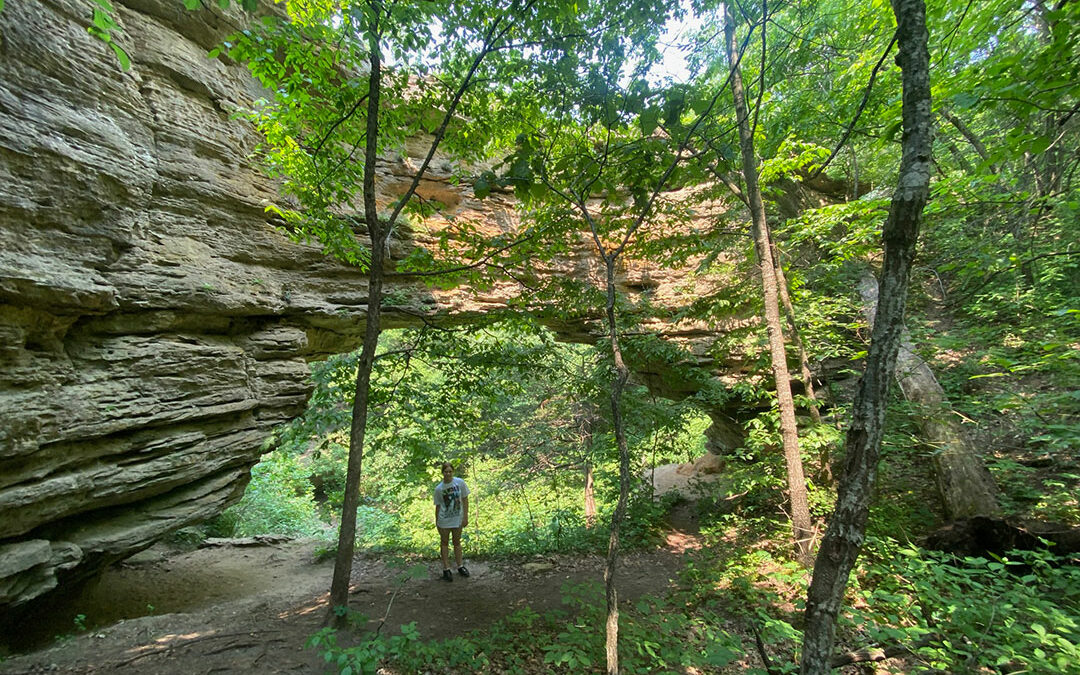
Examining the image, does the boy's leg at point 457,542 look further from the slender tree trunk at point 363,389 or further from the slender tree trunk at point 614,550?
the slender tree trunk at point 614,550

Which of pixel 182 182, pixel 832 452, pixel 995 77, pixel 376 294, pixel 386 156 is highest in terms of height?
pixel 386 156

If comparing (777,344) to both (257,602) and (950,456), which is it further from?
(257,602)

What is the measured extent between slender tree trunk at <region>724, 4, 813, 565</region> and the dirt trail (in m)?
2.20

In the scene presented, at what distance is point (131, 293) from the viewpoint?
515cm

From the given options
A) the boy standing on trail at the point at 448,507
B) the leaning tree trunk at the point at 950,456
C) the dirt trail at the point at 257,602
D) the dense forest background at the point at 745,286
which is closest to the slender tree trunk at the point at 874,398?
the dense forest background at the point at 745,286

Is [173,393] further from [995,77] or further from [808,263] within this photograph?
[808,263]

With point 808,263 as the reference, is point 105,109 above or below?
above

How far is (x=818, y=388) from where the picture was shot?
850 centimetres

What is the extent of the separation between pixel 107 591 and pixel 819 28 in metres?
14.0

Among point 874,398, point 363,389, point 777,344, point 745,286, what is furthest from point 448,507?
point 745,286

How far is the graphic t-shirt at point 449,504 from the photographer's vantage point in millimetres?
5996

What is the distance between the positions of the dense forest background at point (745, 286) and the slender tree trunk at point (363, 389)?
1.4 inches

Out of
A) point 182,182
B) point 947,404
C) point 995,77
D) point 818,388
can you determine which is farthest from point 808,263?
point 182,182

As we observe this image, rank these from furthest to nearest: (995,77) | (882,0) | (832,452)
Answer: (832,452), (882,0), (995,77)
